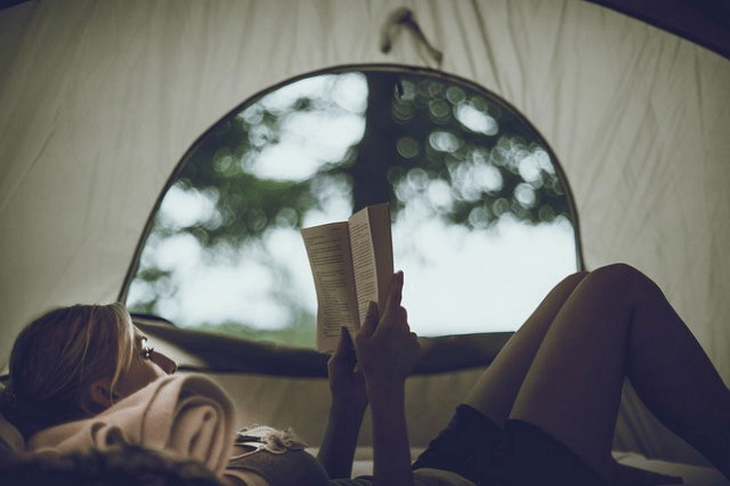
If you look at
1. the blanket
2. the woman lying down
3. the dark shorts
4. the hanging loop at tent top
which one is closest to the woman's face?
the woman lying down

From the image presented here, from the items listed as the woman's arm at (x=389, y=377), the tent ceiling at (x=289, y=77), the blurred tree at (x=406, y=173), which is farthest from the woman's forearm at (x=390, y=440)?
the blurred tree at (x=406, y=173)

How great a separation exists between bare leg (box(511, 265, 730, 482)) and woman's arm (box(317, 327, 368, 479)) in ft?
1.04

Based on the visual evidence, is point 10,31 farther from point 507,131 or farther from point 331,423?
point 507,131

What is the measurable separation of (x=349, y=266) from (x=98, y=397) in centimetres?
46

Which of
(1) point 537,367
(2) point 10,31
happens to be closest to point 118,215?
(2) point 10,31

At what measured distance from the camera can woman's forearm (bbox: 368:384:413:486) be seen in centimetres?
103

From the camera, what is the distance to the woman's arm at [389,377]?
1032 millimetres

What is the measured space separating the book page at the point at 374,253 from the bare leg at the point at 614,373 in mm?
286

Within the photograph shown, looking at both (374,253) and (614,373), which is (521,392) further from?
(374,253)

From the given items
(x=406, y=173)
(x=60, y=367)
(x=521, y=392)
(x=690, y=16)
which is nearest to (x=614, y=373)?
(x=521, y=392)

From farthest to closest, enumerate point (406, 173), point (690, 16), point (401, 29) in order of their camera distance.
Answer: point (406, 173) < point (401, 29) < point (690, 16)

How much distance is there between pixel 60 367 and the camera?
1027mm

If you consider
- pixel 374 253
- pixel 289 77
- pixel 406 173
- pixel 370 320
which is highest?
pixel 406 173

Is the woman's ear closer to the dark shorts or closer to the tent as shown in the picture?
the dark shorts
